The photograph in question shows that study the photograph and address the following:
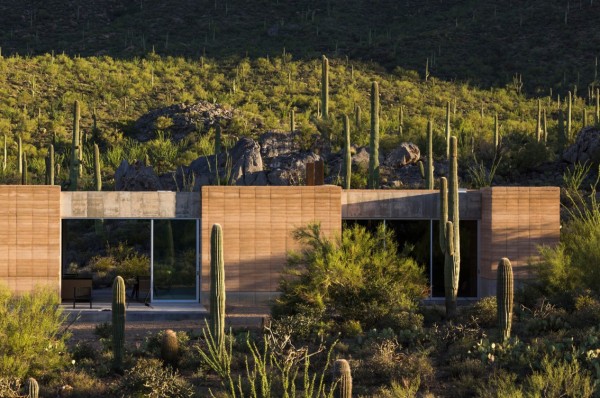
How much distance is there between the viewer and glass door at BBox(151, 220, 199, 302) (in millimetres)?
26672

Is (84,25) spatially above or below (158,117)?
→ above

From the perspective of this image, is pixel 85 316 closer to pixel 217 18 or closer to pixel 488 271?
pixel 488 271

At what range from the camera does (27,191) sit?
25984 mm

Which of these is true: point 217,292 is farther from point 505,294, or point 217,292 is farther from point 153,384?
point 505,294

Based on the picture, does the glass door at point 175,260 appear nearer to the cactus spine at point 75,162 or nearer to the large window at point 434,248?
the large window at point 434,248

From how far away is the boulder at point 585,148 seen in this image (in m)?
41.6

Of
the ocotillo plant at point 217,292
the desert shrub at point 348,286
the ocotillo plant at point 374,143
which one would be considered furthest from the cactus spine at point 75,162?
the ocotillo plant at point 217,292

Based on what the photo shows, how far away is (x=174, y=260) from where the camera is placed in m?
26.7

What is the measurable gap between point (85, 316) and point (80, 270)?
649cm

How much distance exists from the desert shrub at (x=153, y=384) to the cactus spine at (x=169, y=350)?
Result: 987 millimetres

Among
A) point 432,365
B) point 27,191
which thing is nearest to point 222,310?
point 432,365

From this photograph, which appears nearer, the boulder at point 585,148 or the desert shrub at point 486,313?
the desert shrub at point 486,313

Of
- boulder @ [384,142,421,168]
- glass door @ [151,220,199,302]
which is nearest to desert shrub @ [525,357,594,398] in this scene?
glass door @ [151,220,199,302]

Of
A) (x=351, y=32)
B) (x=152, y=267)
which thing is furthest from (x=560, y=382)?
(x=351, y=32)
